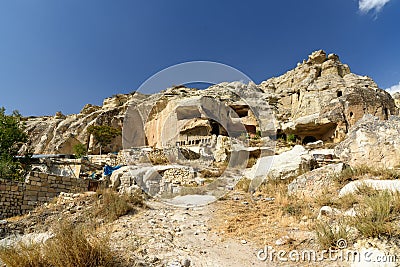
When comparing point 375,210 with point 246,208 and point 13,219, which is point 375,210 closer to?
point 246,208

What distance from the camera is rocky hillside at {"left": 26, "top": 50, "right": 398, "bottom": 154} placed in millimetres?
16688

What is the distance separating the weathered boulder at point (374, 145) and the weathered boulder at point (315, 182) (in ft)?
5.76

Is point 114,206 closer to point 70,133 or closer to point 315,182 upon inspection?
point 315,182

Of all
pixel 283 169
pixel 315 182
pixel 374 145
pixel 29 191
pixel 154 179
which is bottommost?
pixel 29 191

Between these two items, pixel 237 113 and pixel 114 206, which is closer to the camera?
pixel 114 206

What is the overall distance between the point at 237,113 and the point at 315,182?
→ 18234 millimetres

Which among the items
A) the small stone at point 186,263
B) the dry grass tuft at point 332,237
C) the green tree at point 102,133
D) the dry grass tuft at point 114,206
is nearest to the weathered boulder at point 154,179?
the dry grass tuft at point 114,206

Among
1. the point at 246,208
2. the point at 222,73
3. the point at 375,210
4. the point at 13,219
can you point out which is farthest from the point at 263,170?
the point at 13,219

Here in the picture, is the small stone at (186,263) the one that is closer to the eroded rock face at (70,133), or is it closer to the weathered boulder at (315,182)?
the weathered boulder at (315,182)

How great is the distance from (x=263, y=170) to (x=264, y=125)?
13.8 meters

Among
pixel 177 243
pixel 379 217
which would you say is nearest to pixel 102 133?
pixel 177 243

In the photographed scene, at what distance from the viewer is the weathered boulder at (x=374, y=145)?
6.69 meters

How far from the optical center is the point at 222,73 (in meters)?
7.41

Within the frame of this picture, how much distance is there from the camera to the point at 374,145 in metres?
7.19
